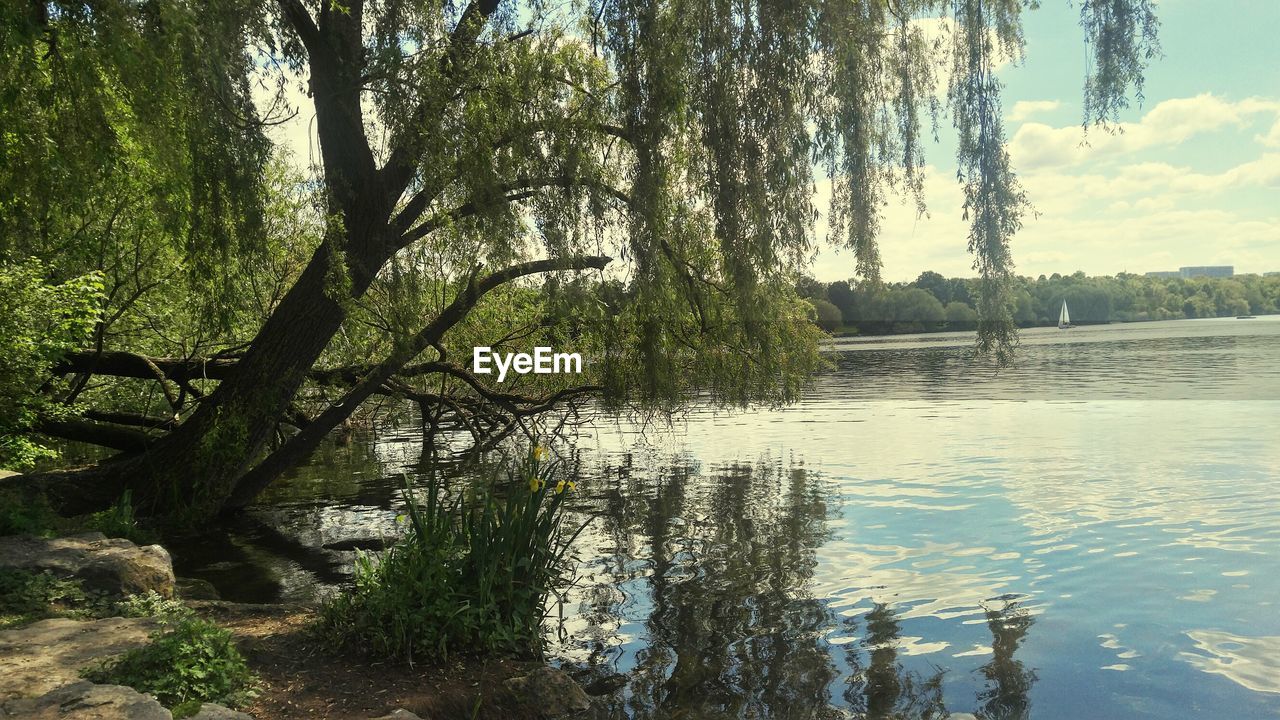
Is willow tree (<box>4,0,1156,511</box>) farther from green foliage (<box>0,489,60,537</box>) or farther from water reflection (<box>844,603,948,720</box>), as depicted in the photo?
water reflection (<box>844,603,948,720</box>)

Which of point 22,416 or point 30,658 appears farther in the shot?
point 22,416

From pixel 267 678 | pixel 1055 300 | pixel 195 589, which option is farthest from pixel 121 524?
pixel 1055 300

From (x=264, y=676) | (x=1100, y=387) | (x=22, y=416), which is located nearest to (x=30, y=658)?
(x=264, y=676)

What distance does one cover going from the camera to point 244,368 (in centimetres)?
1139

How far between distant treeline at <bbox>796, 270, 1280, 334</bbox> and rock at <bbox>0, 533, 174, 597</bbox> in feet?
21.2

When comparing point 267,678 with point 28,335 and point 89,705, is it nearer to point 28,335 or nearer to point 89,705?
point 89,705

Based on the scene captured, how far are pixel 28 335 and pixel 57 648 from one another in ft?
17.8

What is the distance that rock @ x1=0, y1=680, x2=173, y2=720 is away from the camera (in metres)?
4.34

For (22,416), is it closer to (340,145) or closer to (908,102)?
(340,145)

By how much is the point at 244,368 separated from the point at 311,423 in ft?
6.98

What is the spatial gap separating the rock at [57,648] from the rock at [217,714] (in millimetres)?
849

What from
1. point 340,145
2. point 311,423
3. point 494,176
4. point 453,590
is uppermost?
point 340,145

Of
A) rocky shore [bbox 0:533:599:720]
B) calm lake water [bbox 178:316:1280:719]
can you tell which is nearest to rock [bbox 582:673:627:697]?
calm lake water [bbox 178:316:1280:719]

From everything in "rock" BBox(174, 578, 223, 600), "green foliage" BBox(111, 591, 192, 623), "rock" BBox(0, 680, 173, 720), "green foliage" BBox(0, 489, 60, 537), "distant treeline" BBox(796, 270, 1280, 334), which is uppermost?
"distant treeline" BBox(796, 270, 1280, 334)
